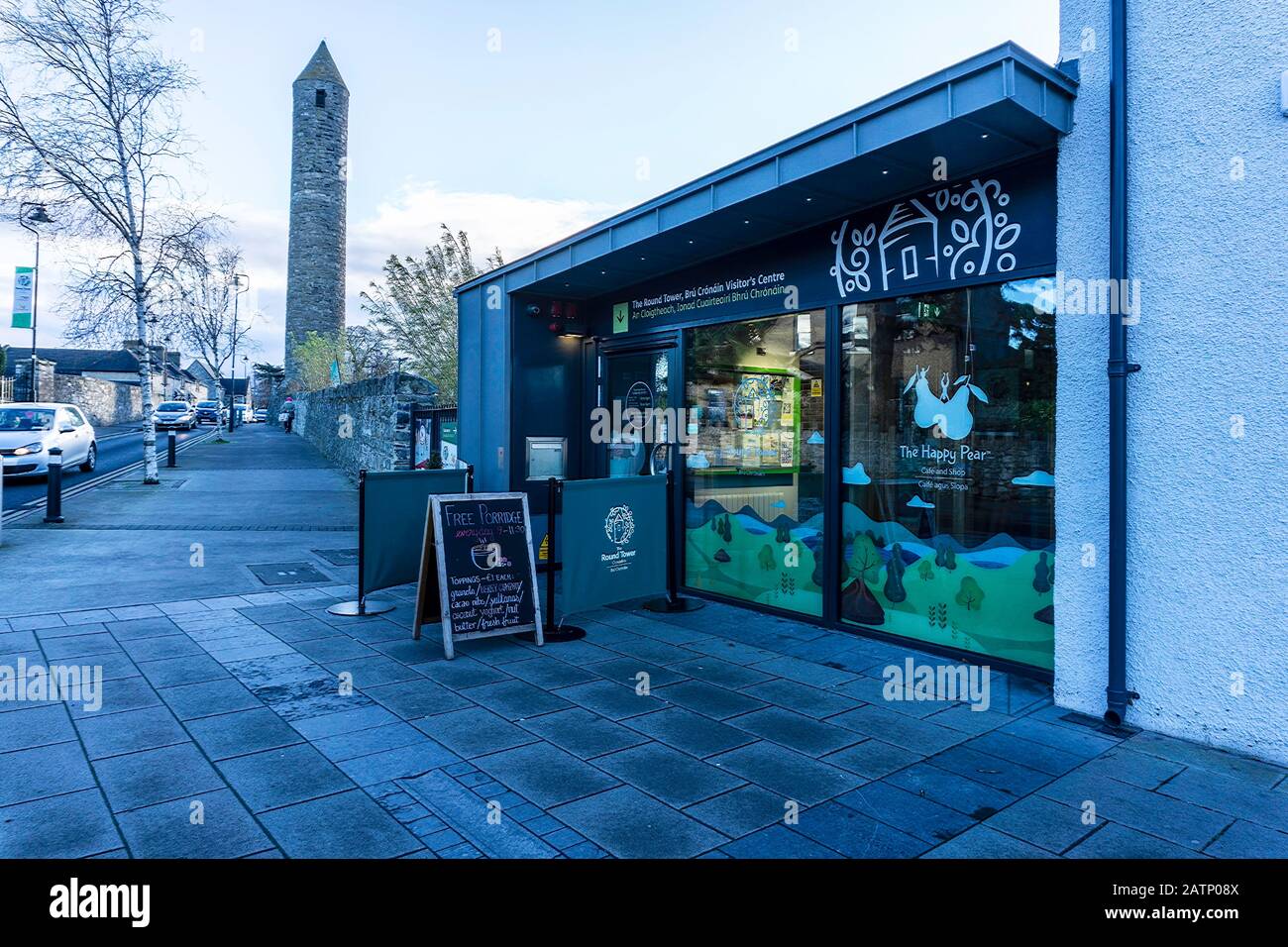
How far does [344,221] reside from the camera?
42594 millimetres

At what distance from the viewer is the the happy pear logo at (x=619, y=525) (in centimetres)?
663

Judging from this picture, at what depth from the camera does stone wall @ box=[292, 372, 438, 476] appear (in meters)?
14.9

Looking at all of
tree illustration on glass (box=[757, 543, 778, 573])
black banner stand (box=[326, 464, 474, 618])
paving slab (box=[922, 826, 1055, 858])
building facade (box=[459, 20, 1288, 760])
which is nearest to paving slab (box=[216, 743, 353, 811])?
paving slab (box=[922, 826, 1055, 858])

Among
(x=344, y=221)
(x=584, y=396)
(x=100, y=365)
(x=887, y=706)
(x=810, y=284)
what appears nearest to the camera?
(x=887, y=706)

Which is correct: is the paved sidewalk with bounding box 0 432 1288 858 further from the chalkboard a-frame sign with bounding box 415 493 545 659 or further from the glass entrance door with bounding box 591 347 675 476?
the glass entrance door with bounding box 591 347 675 476

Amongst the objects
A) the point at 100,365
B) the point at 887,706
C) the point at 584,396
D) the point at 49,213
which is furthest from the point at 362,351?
the point at 100,365

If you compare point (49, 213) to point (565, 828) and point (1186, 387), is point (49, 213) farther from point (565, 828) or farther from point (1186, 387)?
point (1186, 387)

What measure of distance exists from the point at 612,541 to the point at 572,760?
9.35 ft

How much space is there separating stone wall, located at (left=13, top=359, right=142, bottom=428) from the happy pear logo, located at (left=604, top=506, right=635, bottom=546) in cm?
3152

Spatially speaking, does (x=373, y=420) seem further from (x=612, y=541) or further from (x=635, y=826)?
(x=635, y=826)

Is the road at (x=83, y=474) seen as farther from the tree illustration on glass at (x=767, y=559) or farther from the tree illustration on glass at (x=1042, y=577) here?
the tree illustration on glass at (x=1042, y=577)

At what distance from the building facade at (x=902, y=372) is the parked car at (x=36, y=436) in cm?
1253

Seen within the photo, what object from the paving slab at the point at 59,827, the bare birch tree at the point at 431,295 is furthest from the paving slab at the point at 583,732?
the bare birch tree at the point at 431,295
